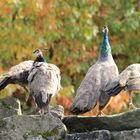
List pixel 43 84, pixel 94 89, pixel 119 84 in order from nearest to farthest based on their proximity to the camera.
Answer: pixel 43 84 → pixel 119 84 → pixel 94 89

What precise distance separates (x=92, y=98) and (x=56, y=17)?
7131 millimetres

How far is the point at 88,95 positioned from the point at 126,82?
0.38 metres

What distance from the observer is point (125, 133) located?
21.4 ft

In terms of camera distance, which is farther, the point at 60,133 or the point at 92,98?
the point at 92,98

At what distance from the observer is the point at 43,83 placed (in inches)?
282

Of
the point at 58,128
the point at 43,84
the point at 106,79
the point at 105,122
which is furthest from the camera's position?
the point at 106,79

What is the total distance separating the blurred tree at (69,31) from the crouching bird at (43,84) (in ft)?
17.5

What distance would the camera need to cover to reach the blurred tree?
13438 millimetres

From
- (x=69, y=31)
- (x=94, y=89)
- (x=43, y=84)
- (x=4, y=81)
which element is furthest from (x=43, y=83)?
(x=69, y=31)

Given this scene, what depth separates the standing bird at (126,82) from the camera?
736 cm

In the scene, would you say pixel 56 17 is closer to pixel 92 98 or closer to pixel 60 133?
pixel 92 98

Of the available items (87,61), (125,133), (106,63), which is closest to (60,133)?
(125,133)

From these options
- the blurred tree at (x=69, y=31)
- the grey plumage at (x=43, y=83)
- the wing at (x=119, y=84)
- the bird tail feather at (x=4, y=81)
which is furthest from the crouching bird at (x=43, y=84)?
the blurred tree at (x=69, y=31)

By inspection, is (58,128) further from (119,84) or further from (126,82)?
(126,82)
